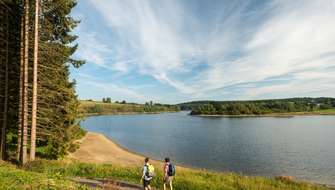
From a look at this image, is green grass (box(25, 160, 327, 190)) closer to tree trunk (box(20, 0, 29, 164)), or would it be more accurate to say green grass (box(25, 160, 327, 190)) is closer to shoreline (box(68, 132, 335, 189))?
tree trunk (box(20, 0, 29, 164))

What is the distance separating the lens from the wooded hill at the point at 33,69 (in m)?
17.2

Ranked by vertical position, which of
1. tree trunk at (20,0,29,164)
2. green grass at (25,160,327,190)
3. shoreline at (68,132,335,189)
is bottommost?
shoreline at (68,132,335,189)

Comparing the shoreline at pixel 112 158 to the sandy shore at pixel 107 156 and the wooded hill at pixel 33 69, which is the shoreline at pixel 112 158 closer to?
the sandy shore at pixel 107 156

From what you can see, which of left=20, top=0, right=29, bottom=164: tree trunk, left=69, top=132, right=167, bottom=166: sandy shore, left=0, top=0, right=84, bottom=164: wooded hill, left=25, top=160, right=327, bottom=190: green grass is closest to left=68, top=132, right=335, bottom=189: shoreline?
left=69, top=132, right=167, bottom=166: sandy shore

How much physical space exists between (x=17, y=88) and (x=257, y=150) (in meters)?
35.7

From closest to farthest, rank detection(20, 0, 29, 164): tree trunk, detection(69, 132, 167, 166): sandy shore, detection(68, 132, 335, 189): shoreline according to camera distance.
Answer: detection(20, 0, 29, 164): tree trunk
detection(68, 132, 335, 189): shoreline
detection(69, 132, 167, 166): sandy shore

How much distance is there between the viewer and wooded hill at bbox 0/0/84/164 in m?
17.2

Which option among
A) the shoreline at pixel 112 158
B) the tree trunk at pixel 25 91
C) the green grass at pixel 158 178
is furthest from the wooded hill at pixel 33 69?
the shoreline at pixel 112 158

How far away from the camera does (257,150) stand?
140 feet

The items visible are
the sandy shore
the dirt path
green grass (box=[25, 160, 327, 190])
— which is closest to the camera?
the dirt path

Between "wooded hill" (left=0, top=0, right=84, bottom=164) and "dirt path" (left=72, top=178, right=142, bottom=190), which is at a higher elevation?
"wooded hill" (left=0, top=0, right=84, bottom=164)

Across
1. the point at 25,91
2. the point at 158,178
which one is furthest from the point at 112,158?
the point at 158,178

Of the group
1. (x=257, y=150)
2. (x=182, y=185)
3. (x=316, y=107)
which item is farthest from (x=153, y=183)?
(x=316, y=107)

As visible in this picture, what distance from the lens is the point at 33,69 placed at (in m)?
17.2
